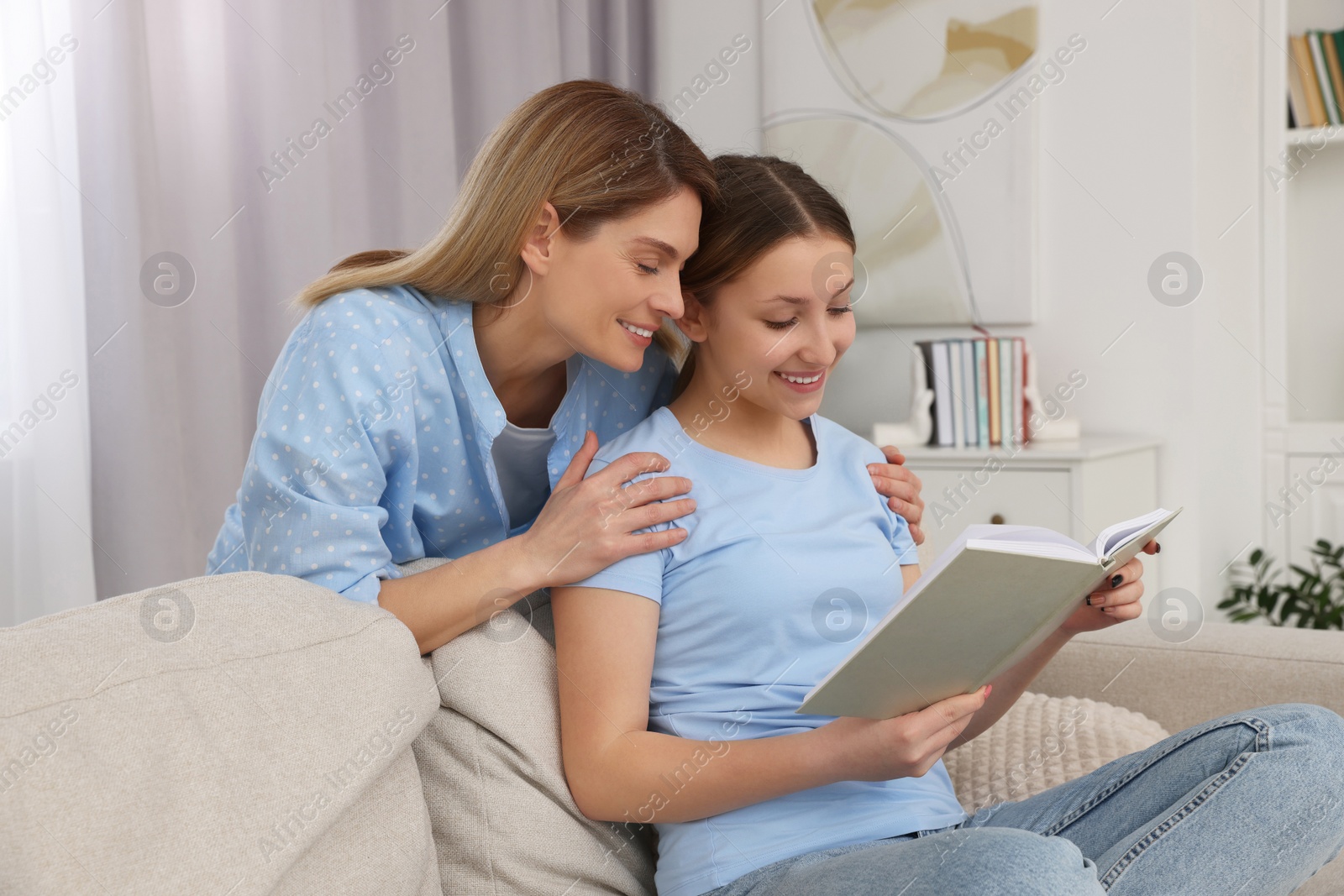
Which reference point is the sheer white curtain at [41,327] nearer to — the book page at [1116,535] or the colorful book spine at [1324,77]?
the book page at [1116,535]

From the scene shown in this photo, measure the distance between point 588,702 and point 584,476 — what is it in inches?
9.9

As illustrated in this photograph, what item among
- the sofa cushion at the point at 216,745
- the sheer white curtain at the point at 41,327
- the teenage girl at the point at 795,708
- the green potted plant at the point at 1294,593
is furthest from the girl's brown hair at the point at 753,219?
the green potted plant at the point at 1294,593

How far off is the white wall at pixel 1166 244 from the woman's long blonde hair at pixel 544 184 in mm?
1555

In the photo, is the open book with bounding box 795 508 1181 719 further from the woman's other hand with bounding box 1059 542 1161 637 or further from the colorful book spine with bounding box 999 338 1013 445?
the colorful book spine with bounding box 999 338 1013 445

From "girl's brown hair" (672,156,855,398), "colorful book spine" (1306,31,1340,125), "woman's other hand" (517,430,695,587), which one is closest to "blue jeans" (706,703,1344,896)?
"woman's other hand" (517,430,695,587)

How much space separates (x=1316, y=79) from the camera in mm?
2488

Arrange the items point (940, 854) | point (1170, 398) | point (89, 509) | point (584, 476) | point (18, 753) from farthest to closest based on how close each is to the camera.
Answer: point (1170, 398)
point (89, 509)
point (584, 476)
point (940, 854)
point (18, 753)

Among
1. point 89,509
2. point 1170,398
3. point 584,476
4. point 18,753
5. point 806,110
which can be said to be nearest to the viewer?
point 18,753

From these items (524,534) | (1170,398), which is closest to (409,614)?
(524,534)

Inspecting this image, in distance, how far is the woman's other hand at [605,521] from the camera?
3.12 feet

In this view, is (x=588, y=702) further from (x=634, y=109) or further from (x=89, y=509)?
(x=89, y=509)

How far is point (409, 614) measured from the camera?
0.96 m

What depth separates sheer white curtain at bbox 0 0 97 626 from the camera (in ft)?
5.05

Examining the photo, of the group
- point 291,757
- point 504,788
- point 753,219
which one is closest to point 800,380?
point 753,219
